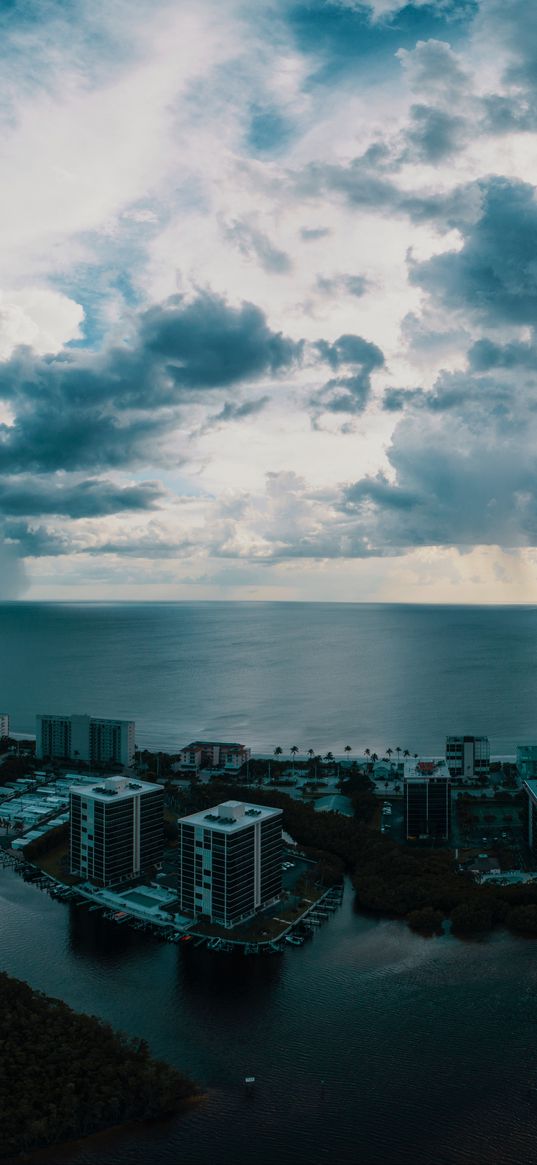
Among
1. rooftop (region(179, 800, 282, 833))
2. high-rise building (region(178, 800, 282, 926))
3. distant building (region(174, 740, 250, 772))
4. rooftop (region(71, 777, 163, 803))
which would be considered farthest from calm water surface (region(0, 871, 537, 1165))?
distant building (region(174, 740, 250, 772))

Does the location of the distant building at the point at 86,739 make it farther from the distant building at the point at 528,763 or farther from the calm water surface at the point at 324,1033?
the distant building at the point at 528,763

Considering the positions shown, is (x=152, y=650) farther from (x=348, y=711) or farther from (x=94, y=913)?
(x=94, y=913)

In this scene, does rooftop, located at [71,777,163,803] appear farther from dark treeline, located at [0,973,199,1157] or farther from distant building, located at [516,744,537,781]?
distant building, located at [516,744,537,781]

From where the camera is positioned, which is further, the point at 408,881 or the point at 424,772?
the point at 424,772

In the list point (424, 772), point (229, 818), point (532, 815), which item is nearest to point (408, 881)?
point (229, 818)

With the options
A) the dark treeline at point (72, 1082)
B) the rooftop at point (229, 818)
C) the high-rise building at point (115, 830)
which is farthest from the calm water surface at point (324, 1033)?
the rooftop at point (229, 818)

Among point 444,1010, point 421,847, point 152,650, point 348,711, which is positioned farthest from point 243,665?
point 444,1010

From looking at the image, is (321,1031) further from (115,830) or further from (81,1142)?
(115,830)
